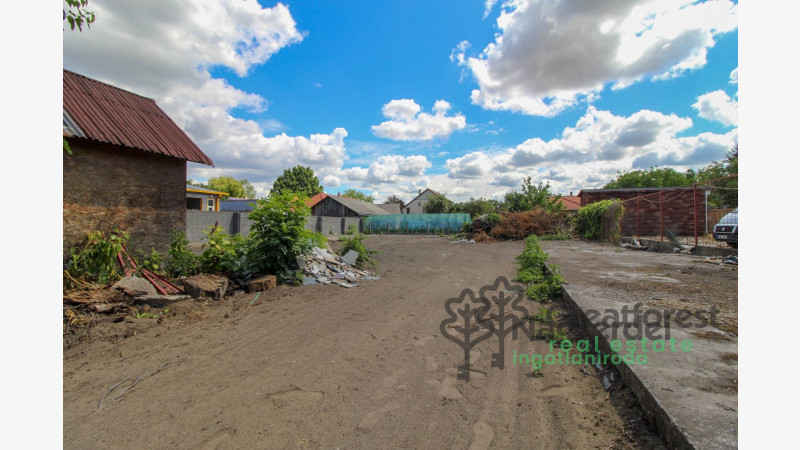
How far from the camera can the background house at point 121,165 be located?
5.86 m

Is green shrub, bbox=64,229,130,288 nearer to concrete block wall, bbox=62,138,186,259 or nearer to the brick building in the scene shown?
concrete block wall, bbox=62,138,186,259

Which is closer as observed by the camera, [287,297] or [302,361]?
[302,361]

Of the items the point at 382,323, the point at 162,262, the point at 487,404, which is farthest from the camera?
the point at 162,262

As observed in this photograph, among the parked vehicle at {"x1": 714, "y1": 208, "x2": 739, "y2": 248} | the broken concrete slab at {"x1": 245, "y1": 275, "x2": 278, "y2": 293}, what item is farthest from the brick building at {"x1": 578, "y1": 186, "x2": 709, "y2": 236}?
the broken concrete slab at {"x1": 245, "y1": 275, "x2": 278, "y2": 293}

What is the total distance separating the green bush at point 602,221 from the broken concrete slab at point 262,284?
15219 millimetres

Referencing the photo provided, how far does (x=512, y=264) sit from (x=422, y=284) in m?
4.30

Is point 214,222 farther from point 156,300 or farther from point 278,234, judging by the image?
point 156,300

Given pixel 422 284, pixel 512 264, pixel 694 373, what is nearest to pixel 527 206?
pixel 512 264

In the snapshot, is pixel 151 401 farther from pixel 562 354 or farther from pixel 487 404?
pixel 562 354

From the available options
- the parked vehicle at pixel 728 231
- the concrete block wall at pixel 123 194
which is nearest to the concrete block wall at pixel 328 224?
the concrete block wall at pixel 123 194

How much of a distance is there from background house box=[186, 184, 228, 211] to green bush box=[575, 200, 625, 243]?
25.1 metres

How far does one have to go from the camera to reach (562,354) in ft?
Answer: 11.6

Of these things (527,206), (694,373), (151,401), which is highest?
(527,206)

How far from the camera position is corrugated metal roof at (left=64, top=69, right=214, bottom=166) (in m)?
6.11
